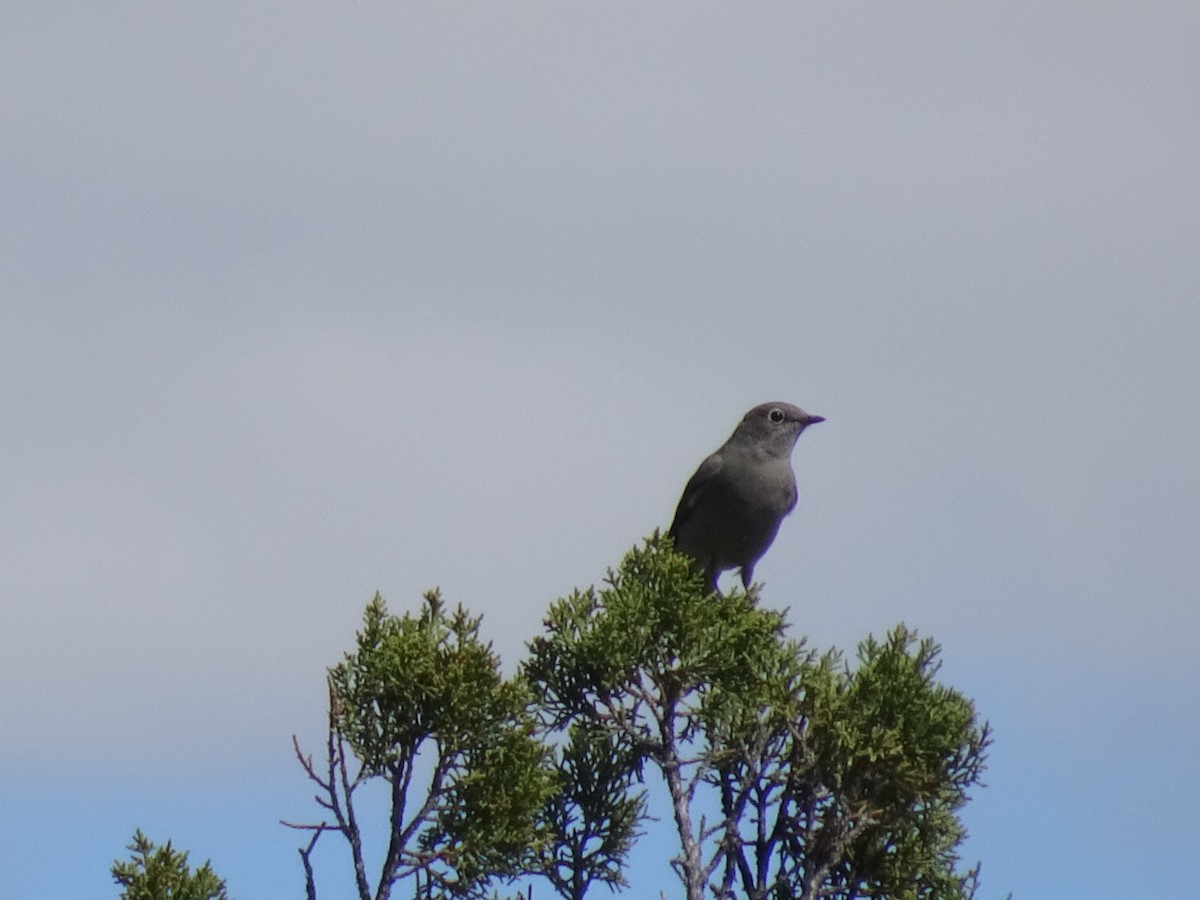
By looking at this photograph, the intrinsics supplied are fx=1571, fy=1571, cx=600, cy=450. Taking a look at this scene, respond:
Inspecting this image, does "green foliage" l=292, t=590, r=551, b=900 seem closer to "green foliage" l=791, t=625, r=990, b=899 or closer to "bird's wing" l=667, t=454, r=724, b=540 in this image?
"green foliage" l=791, t=625, r=990, b=899

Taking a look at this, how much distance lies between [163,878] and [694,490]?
8100 millimetres

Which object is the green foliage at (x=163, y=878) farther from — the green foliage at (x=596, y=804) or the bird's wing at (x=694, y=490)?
the bird's wing at (x=694, y=490)

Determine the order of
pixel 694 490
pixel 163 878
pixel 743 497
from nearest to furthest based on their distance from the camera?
pixel 163 878
pixel 743 497
pixel 694 490

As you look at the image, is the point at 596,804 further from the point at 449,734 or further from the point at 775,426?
the point at 775,426

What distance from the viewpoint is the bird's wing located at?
1509 cm

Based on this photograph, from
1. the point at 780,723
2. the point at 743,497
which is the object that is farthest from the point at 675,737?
the point at 743,497

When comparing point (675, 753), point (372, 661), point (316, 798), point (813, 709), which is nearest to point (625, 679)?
point (675, 753)

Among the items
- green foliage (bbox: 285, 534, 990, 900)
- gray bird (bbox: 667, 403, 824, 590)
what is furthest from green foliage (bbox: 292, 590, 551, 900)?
gray bird (bbox: 667, 403, 824, 590)

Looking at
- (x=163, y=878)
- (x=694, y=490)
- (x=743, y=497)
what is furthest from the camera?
(x=694, y=490)

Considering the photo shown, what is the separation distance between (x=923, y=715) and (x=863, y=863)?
98 cm

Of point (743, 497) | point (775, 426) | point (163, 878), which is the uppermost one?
point (775, 426)

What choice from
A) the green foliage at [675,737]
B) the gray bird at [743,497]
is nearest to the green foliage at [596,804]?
the green foliage at [675,737]

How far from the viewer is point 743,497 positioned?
1469 cm

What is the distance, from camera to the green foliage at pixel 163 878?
802cm
